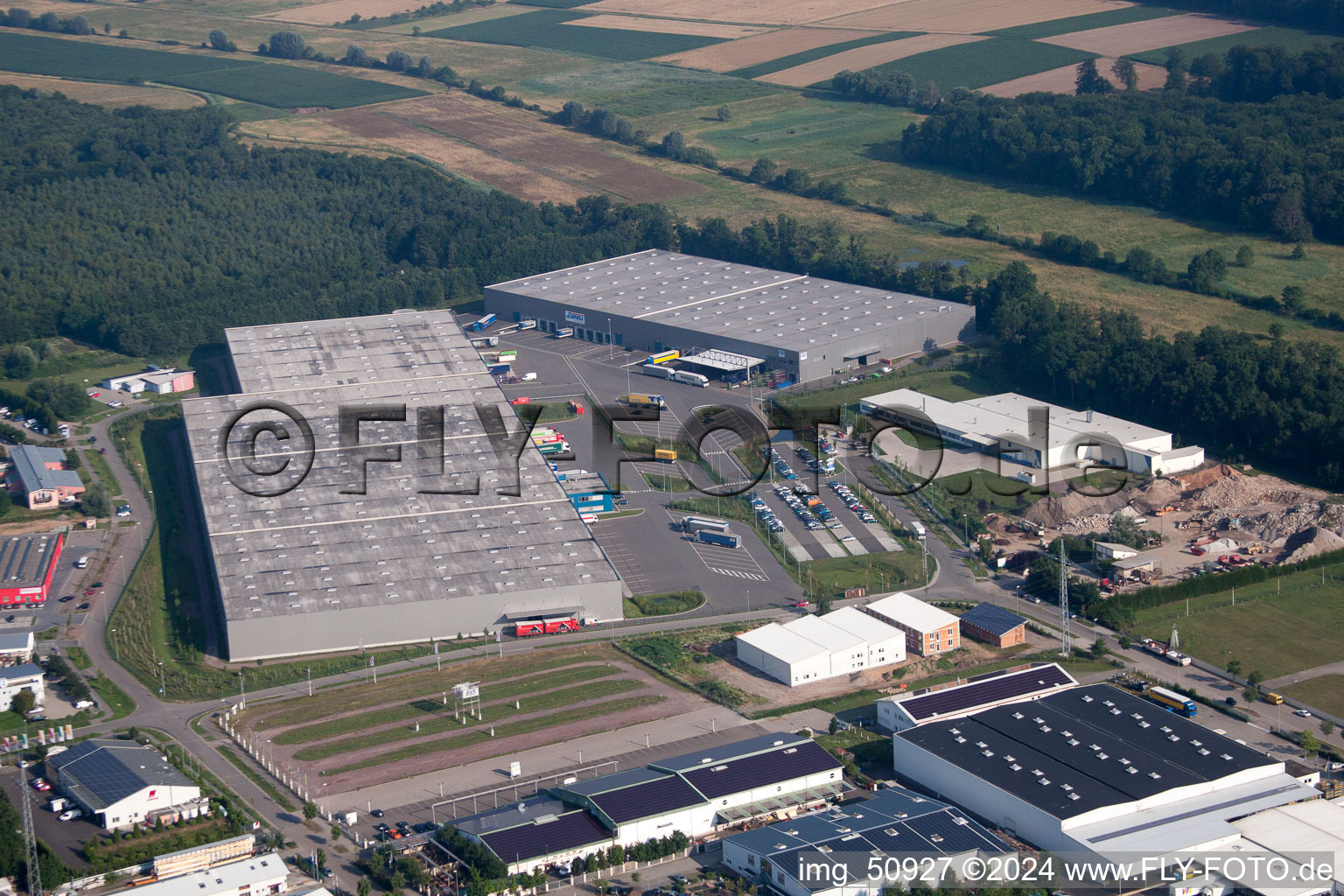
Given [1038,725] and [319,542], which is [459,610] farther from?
[1038,725]

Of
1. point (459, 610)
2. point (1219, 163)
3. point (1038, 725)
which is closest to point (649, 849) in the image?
point (1038, 725)

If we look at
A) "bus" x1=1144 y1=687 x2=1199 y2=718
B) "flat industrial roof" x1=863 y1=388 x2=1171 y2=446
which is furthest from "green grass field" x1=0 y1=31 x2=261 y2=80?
"bus" x1=1144 y1=687 x2=1199 y2=718

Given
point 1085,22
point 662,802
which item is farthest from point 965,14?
point 662,802

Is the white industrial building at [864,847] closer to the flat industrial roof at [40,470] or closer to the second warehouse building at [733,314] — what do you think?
the second warehouse building at [733,314]

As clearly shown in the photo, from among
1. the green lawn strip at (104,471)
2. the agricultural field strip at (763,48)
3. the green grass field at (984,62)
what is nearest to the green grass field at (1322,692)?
the green lawn strip at (104,471)

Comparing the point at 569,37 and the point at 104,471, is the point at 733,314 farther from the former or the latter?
the point at 569,37
